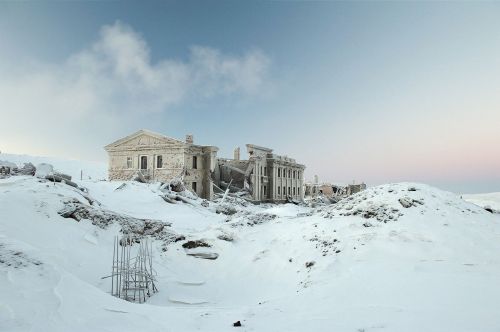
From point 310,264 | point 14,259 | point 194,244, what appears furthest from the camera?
point 194,244

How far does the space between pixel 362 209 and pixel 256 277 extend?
15.0 feet

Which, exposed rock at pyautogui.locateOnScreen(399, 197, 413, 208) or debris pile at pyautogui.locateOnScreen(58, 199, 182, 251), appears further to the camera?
debris pile at pyautogui.locateOnScreen(58, 199, 182, 251)

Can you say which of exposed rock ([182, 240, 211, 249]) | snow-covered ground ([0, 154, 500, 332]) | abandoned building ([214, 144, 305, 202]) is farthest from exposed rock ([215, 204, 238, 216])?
abandoned building ([214, 144, 305, 202])

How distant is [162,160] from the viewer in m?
36.6

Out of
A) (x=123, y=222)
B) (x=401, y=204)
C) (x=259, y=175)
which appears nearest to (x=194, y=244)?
(x=123, y=222)

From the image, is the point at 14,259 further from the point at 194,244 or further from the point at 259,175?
the point at 259,175

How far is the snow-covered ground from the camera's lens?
17.1 ft

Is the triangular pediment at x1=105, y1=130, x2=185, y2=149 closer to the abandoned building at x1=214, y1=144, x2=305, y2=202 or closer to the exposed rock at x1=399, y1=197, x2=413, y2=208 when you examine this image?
the abandoned building at x1=214, y1=144, x2=305, y2=202

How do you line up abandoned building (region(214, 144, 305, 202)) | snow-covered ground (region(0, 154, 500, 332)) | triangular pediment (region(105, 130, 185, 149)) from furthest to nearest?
abandoned building (region(214, 144, 305, 202)), triangular pediment (region(105, 130, 185, 149)), snow-covered ground (region(0, 154, 500, 332))

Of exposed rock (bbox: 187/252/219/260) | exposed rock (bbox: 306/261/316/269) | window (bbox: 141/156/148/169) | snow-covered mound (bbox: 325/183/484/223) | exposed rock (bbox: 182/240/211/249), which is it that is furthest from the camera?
window (bbox: 141/156/148/169)

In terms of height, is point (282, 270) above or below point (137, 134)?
below

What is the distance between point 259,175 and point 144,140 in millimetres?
15074

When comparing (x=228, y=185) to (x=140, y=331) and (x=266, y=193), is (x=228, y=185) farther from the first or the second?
(x=140, y=331)

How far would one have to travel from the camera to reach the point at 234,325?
563cm
